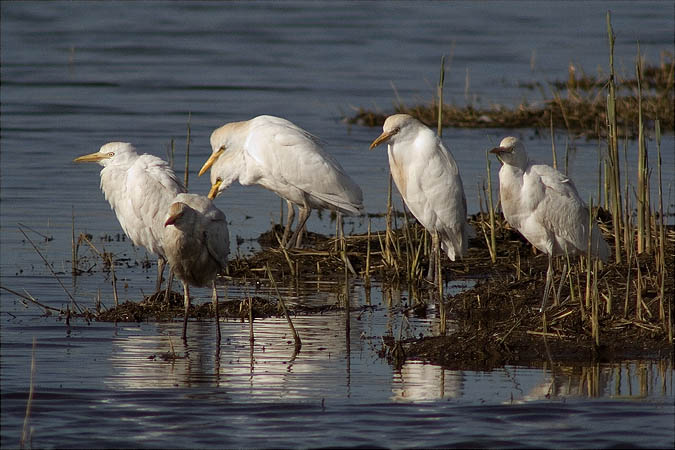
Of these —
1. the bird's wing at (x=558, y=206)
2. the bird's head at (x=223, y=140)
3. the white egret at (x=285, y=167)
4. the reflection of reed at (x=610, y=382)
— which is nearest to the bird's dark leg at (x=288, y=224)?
the white egret at (x=285, y=167)

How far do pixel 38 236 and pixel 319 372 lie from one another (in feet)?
18.3

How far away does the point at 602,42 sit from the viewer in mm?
28781

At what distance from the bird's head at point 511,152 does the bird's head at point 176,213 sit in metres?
2.31

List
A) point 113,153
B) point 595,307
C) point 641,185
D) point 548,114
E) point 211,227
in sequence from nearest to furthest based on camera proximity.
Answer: point 595,307 < point 641,185 < point 211,227 < point 113,153 < point 548,114

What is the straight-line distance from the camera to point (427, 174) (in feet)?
32.7

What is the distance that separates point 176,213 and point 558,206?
9.33 ft

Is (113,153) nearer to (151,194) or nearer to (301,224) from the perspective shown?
(151,194)

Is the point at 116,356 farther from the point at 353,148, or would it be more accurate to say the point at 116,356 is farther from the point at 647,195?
the point at 353,148

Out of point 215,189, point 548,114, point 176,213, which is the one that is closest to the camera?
point 176,213

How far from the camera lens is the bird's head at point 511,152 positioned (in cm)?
884

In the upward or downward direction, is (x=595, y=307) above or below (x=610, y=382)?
above

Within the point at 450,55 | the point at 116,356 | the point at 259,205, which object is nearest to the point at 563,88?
the point at 450,55

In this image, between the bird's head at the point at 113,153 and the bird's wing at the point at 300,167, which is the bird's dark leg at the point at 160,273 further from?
the bird's wing at the point at 300,167

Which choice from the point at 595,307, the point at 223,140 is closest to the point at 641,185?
the point at 595,307
